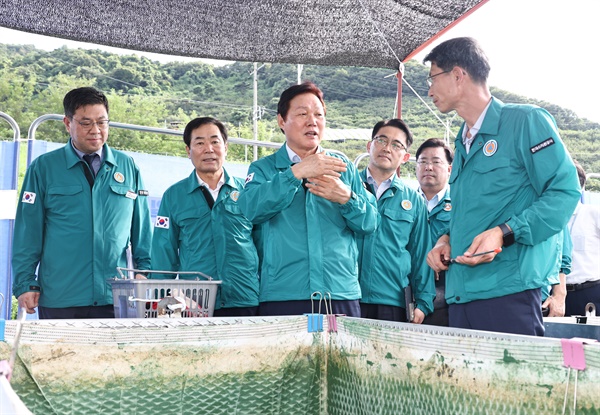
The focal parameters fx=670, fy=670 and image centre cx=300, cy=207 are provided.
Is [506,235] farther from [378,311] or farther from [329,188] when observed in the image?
[378,311]

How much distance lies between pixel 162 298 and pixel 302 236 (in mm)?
619

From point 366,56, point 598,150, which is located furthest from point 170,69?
point 366,56

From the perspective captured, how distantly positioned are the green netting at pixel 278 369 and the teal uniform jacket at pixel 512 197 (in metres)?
0.61

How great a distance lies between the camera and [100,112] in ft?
11.7

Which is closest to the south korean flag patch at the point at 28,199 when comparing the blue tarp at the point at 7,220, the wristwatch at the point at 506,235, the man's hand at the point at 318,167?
the blue tarp at the point at 7,220

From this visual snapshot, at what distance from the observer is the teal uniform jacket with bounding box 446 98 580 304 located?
217 cm

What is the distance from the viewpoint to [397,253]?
11.0 feet

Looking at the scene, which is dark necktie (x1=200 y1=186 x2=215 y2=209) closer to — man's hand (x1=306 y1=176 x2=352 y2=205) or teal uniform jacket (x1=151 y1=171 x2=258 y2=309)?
teal uniform jacket (x1=151 y1=171 x2=258 y2=309)

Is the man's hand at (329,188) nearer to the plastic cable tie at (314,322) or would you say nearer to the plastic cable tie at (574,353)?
the plastic cable tie at (314,322)

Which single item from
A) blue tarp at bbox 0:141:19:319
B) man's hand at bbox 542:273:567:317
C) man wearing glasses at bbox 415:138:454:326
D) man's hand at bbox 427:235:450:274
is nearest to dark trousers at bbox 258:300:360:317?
man's hand at bbox 427:235:450:274

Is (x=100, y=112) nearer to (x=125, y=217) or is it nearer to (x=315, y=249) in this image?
(x=125, y=217)

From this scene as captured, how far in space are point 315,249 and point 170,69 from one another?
53116 millimetres

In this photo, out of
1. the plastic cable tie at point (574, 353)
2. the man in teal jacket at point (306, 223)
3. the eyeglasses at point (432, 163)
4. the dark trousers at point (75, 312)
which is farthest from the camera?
the eyeglasses at point (432, 163)

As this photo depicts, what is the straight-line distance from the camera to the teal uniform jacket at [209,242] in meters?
3.32
